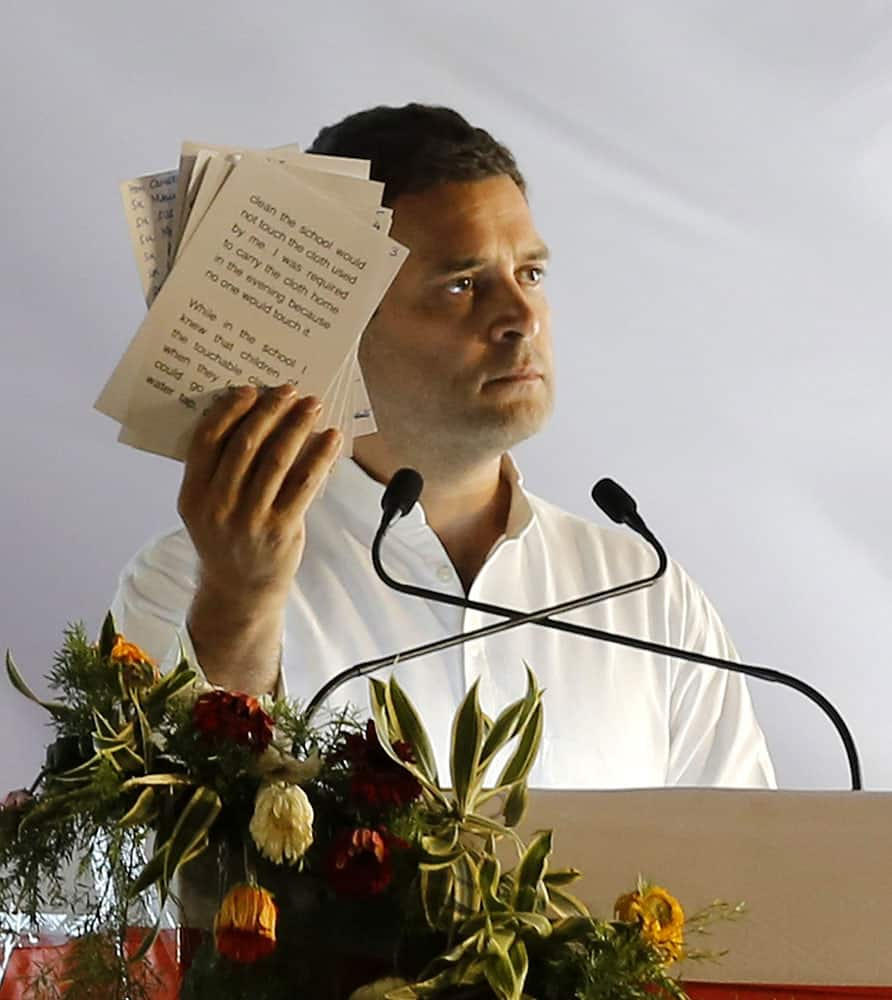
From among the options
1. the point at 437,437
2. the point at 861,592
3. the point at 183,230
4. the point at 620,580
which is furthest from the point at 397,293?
the point at 861,592

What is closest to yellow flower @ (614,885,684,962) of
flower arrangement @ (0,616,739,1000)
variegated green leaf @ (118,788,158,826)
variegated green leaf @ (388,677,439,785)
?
flower arrangement @ (0,616,739,1000)

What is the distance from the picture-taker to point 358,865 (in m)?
0.68

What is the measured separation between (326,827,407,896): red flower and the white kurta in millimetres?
1127

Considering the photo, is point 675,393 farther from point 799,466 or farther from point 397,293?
point 397,293

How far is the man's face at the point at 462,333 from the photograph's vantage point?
2152 millimetres

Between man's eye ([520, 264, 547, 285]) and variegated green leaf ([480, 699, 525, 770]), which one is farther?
man's eye ([520, 264, 547, 285])

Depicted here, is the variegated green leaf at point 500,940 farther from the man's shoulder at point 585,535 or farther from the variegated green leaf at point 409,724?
the man's shoulder at point 585,535

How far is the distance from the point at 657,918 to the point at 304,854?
16 cm

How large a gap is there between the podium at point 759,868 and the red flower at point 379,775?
0.40ft

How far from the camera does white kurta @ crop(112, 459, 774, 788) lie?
1898 mm

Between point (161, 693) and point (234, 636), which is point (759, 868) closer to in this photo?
point (161, 693)

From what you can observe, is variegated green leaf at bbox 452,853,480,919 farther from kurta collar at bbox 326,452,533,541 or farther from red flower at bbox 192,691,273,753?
kurta collar at bbox 326,452,533,541

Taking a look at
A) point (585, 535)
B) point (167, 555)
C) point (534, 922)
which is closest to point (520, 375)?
point (585, 535)

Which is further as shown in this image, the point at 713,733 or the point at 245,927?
the point at 713,733
